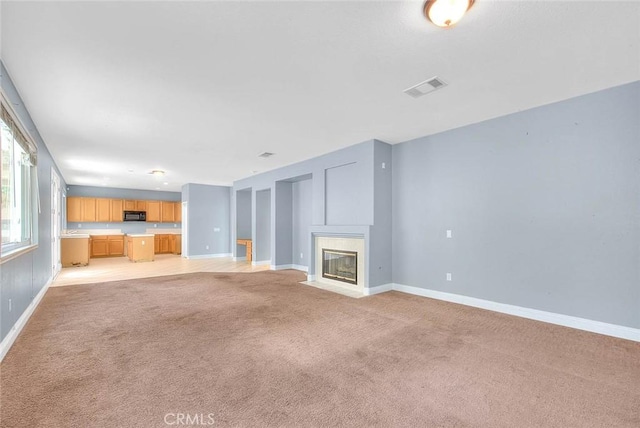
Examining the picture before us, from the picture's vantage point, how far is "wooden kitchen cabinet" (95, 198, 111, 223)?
34.8 feet

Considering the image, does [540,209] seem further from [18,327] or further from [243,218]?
[243,218]

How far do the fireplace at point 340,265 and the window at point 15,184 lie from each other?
436 cm

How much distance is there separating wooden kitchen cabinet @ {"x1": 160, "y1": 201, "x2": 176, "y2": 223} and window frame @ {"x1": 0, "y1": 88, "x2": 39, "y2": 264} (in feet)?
26.7

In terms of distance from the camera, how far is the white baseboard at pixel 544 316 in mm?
3010

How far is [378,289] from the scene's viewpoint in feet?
16.3

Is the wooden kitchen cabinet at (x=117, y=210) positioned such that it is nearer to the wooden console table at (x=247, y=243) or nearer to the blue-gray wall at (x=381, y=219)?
the wooden console table at (x=247, y=243)

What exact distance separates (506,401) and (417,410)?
638 mm

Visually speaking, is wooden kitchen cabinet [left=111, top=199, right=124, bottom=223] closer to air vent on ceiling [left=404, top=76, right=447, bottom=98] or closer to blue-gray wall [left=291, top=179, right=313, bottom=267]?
blue-gray wall [left=291, top=179, right=313, bottom=267]

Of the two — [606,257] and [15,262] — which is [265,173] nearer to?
[15,262]

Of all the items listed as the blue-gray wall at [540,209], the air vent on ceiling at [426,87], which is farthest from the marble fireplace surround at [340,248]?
the air vent on ceiling at [426,87]

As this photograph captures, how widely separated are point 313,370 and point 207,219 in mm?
8852

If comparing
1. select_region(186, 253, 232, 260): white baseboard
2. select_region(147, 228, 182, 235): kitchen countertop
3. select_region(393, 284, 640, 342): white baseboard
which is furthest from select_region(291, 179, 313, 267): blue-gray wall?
select_region(147, 228, 182, 235): kitchen countertop

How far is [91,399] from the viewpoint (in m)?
1.92

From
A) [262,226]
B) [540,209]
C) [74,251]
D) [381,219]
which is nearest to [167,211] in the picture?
[74,251]
